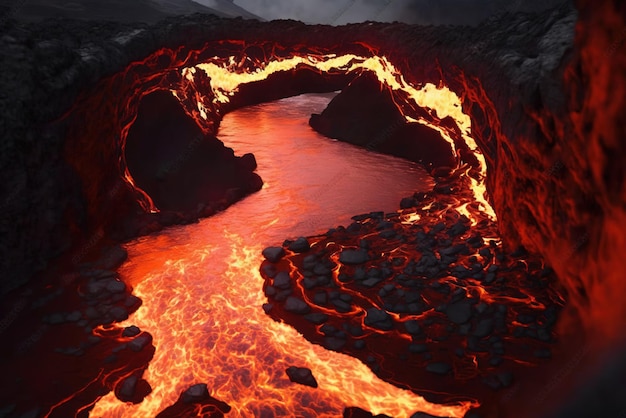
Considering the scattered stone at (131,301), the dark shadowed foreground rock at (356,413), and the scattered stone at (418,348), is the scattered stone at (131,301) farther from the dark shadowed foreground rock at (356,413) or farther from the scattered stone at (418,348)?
the scattered stone at (418,348)

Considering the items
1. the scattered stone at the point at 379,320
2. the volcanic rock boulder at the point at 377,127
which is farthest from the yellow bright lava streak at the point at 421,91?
the scattered stone at the point at 379,320

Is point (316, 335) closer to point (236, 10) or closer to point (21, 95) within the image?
point (21, 95)

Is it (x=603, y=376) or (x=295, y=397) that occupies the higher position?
(x=603, y=376)

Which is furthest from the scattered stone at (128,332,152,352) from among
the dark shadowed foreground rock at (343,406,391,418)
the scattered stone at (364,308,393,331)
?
the scattered stone at (364,308,393,331)

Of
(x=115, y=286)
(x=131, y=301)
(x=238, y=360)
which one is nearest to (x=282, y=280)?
(x=238, y=360)

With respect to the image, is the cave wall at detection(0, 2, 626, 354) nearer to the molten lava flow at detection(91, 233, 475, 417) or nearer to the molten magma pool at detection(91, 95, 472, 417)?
the molten magma pool at detection(91, 95, 472, 417)

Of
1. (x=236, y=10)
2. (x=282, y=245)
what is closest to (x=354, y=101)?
(x=282, y=245)
